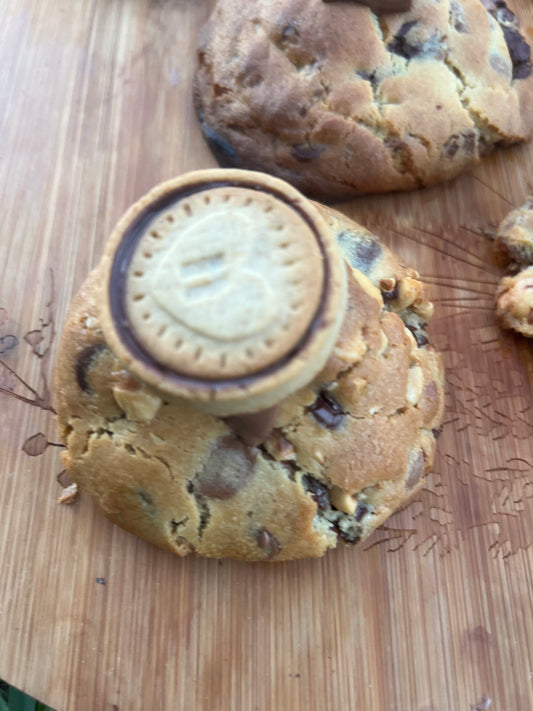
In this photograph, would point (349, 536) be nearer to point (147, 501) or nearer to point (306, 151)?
point (147, 501)

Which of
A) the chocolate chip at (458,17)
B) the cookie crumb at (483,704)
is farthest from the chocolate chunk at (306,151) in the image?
the cookie crumb at (483,704)

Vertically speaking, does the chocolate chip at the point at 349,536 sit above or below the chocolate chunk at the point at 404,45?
below

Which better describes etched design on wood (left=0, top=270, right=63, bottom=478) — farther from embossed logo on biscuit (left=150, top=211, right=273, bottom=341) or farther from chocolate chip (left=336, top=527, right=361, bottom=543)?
embossed logo on biscuit (left=150, top=211, right=273, bottom=341)

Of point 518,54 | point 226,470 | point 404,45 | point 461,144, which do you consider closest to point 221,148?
point 404,45

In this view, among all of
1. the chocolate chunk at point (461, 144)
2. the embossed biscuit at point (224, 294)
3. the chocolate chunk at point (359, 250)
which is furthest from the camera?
the chocolate chunk at point (461, 144)

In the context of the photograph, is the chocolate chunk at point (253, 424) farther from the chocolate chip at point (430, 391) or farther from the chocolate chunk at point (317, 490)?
the chocolate chip at point (430, 391)

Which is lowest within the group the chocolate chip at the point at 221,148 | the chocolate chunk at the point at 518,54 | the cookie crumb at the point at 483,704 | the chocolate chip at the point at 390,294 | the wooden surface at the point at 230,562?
the cookie crumb at the point at 483,704

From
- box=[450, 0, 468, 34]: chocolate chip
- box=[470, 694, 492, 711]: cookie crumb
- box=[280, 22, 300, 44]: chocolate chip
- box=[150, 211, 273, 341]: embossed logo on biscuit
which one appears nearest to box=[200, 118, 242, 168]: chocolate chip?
box=[280, 22, 300, 44]: chocolate chip

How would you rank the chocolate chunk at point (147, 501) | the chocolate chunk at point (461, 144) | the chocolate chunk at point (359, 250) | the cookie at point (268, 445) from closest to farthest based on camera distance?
the cookie at point (268, 445) → the chocolate chunk at point (147, 501) → the chocolate chunk at point (359, 250) → the chocolate chunk at point (461, 144)

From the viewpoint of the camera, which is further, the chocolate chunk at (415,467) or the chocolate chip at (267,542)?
the chocolate chunk at (415,467)
